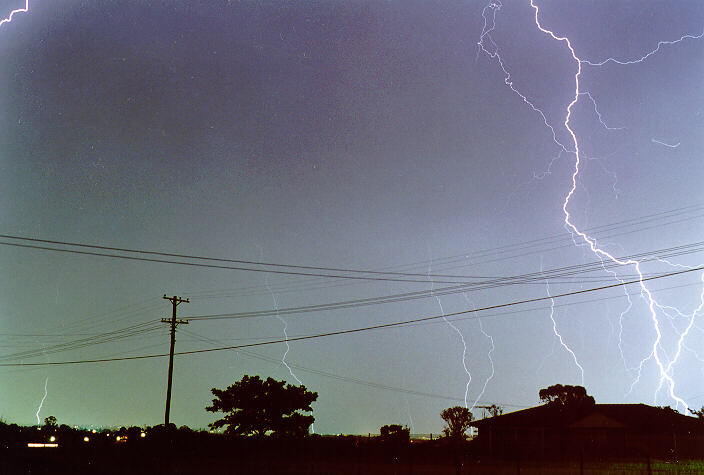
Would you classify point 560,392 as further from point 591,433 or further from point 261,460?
point 261,460

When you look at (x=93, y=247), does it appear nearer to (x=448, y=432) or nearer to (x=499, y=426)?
(x=499, y=426)

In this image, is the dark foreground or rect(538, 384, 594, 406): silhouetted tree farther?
rect(538, 384, 594, 406): silhouetted tree

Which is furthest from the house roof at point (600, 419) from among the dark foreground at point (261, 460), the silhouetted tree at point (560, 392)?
the silhouetted tree at point (560, 392)

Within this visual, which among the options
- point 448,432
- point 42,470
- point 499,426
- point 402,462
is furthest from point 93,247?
point 448,432

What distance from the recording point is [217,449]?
99.6 feet

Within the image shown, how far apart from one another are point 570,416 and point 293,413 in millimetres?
18676

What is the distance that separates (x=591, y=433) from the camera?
125 ft

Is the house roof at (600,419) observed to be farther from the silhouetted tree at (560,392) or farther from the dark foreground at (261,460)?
the silhouetted tree at (560,392)

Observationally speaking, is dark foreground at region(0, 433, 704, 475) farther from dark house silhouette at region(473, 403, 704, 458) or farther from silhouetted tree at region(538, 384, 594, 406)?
silhouetted tree at region(538, 384, 594, 406)

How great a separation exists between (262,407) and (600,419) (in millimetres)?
21901

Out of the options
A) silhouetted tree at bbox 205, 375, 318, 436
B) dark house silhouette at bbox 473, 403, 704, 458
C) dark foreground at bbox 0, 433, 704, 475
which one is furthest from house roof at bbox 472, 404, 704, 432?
silhouetted tree at bbox 205, 375, 318, 436

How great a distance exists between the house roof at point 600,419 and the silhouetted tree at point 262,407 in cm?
1234

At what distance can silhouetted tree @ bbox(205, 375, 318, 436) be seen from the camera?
41438mm

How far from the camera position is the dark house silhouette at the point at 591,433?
35.3 metres
